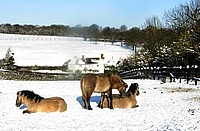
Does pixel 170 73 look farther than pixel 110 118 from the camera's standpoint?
Yes

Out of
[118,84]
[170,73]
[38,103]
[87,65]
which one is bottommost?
[87,65]

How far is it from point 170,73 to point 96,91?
1494cm

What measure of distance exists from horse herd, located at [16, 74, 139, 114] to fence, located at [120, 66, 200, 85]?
10.6 metres

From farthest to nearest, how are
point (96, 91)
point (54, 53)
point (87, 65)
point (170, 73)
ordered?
point (54, 53)
point (87, 65)
point (170, 73)
point (96, 91)

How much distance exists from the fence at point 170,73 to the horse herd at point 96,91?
10584mm

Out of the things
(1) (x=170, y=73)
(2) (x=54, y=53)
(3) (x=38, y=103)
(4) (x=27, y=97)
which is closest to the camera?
(3) (x=38, y=103)

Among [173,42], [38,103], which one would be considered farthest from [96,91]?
[173,42]

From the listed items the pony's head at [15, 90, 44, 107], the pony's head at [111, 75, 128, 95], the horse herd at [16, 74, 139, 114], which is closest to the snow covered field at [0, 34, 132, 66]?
the pony's head at [111, 75, 128, 95]

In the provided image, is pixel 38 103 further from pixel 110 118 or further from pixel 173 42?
pixel 173 42

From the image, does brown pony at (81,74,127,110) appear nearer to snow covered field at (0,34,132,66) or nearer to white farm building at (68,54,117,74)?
white farm building at (68,54,117,74)

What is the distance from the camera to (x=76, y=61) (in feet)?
275

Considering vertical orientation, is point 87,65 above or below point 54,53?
below

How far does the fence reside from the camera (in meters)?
27.6

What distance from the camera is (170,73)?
2794 cm
